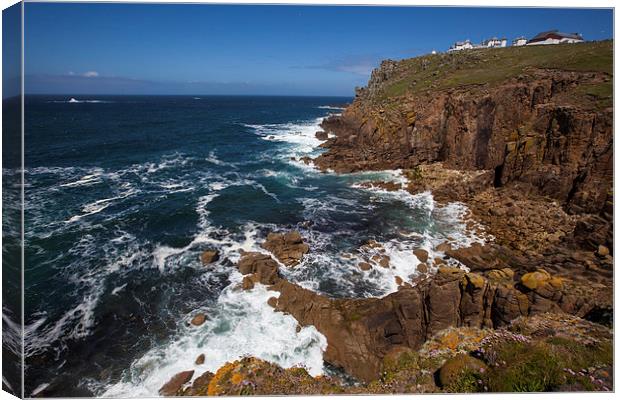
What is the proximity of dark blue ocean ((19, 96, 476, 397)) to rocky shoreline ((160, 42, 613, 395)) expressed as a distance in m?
1.28

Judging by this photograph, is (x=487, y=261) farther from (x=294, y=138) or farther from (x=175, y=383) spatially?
(x=294, y=138)

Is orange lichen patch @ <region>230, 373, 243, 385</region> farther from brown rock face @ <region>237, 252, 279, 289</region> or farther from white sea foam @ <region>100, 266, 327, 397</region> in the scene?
brown rock face @ <region>237, 252, 279, 289</region>

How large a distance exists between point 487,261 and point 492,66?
36.6m

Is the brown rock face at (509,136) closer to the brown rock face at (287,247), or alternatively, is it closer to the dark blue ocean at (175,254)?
the dark blue ocean at (175,254)

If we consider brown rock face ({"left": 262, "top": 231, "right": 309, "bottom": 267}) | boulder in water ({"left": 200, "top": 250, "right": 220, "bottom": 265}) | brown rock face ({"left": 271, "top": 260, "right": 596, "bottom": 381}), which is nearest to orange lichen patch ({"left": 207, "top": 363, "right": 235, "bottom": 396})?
brown rock face ({"left": 271, "top": 260, "right": 596, "bottom": 381})

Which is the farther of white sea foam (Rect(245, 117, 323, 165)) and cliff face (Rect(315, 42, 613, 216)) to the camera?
white sea foam (Rect(245, 117, 323, 165))

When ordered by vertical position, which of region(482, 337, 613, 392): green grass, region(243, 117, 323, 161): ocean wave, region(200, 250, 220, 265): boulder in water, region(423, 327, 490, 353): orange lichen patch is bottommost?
region(200, 250, 220, 265): boulder in water

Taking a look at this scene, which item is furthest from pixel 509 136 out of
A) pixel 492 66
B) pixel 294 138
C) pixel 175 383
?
pixel 294 138


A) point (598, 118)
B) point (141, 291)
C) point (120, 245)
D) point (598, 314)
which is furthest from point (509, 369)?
point (598, 118)

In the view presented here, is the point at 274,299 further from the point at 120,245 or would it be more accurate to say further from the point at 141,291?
the point at 120,245

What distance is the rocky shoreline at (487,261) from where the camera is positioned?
339 inches

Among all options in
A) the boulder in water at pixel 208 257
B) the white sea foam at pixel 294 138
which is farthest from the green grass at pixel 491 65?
the boulder in water at pixel 208 257

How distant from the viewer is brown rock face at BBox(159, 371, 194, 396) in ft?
37.4

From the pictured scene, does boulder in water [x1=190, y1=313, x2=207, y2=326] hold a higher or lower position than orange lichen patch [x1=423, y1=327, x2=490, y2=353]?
lower
